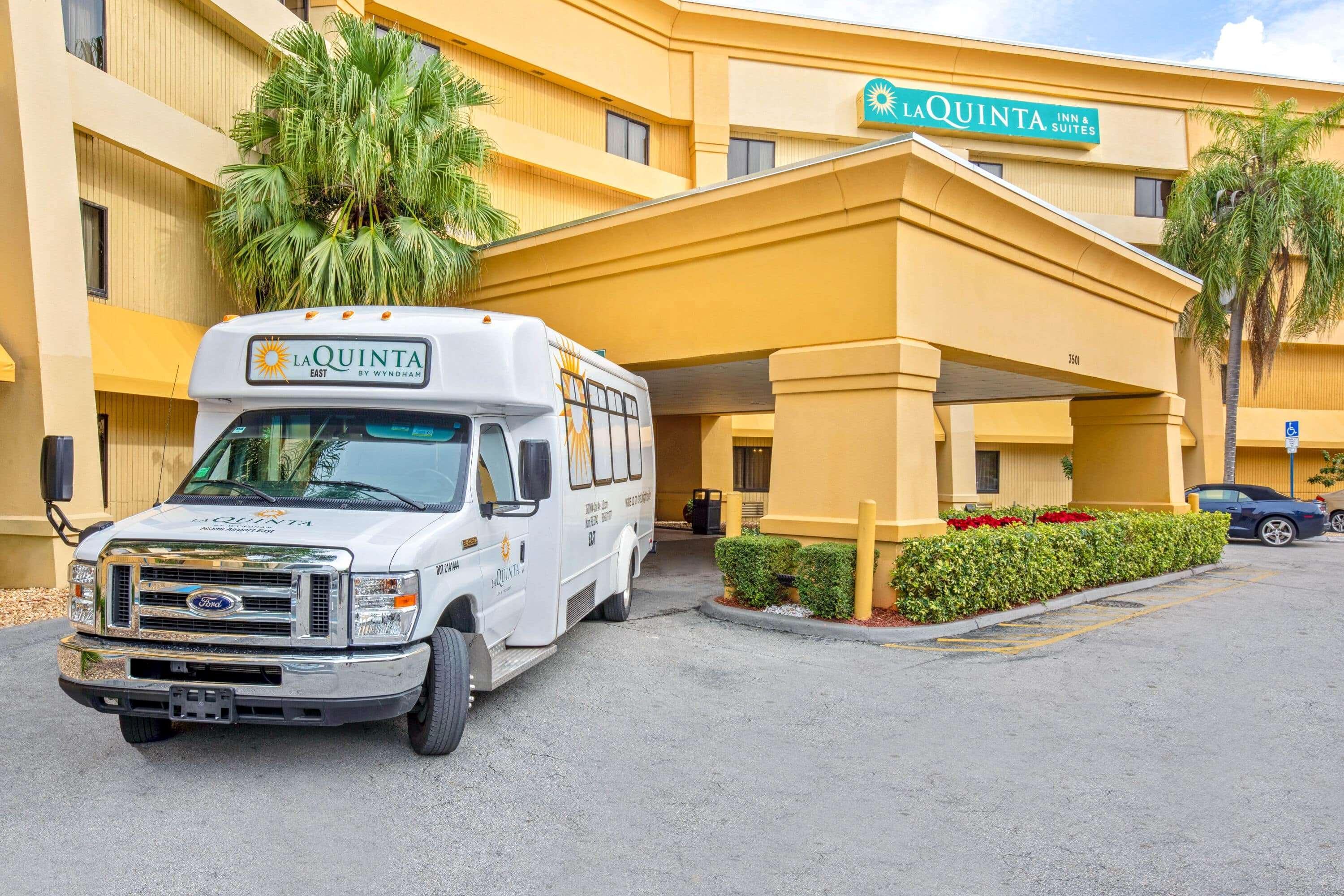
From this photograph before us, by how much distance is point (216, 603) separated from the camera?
515cm

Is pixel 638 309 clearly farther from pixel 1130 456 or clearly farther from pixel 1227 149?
pixel 1227 149

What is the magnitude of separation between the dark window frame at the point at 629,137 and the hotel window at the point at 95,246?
15063 millimetres

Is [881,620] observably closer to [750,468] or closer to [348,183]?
[348,183]

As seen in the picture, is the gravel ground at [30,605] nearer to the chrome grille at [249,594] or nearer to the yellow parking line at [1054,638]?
the chrome grille at [249,594]

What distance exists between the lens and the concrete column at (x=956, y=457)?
27.0 meters

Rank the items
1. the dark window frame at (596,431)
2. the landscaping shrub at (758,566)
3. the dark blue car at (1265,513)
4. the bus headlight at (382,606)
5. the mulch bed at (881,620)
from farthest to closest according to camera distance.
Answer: the dark blue car at (1265,513) < the landscaping shrub at (758,566) < the mulch bed at (881,620) < the dark window frame at (596,431) < the bus headlight at (382,606)

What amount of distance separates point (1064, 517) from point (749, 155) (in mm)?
18891

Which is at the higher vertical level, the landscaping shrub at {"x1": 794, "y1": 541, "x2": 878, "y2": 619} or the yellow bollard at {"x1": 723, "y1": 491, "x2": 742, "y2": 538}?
the yellow bollard at {"x1": 723, "y1": 491, "x2": 742, "y2": 538}

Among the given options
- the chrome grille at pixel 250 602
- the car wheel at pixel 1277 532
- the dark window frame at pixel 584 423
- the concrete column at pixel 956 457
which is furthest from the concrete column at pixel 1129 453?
the chrome grille at pixel 250 602

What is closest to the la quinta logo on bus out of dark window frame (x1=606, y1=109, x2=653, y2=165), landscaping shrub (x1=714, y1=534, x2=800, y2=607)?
landscaping shrub (x1=714, y1=534, x2=800, y2=607)

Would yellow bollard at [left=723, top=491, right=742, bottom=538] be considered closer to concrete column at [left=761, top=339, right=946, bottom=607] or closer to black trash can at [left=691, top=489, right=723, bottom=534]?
concrete column at [left=761, top=339, right=946, bottom=607]

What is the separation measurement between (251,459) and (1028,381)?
12981 mm

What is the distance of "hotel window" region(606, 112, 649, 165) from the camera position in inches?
1051

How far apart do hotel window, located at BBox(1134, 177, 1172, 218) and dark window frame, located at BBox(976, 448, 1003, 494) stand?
1004 centimetres
